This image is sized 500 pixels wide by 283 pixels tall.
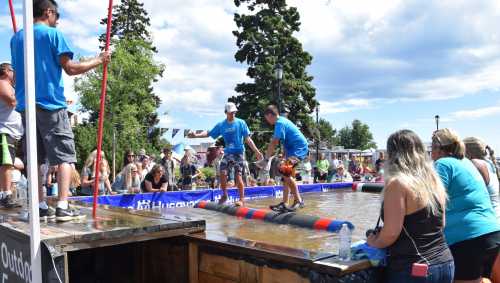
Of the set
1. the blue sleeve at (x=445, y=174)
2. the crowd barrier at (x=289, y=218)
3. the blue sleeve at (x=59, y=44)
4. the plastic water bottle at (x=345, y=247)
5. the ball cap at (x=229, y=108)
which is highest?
the blue sleeve at (x=59, y=44)

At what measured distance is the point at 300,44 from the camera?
33.5m

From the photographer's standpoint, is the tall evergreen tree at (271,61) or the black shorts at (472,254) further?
the tall evergreen tree at (271,61)

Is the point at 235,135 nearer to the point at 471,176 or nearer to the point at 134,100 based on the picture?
the point at 471,176

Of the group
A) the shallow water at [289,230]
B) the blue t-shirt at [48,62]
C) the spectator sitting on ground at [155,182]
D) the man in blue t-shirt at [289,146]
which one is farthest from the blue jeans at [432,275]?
the spectator sitting on ground at [155,182]

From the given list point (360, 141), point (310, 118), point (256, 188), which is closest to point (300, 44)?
point (310, 118)

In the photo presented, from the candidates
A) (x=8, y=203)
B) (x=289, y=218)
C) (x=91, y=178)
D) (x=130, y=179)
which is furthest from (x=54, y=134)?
(x=130, y=179)

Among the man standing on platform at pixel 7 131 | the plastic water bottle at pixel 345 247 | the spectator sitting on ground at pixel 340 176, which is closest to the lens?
the plastic water bottle at pixel 345 247

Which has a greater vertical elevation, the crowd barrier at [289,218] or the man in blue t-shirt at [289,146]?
the man in blue t-shirt at [289,146]

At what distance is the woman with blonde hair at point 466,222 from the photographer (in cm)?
316

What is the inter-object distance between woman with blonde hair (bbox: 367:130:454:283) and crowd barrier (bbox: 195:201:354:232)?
4.97 ft

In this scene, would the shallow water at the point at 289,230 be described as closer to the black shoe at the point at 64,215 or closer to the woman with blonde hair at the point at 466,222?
the woman with blonde hair at the point at 466,222

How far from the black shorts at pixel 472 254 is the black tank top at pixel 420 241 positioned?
487 mm

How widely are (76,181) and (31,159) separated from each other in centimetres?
706

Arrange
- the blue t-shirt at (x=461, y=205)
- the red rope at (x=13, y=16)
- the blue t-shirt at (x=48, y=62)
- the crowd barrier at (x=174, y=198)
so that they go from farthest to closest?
the crowd barrier at (x=174, y=198)
the red rope at (x=13, y=16)
the blue t-shirt at (x=48, y=62)
the blue t-shirt at (x=461, y=205)
